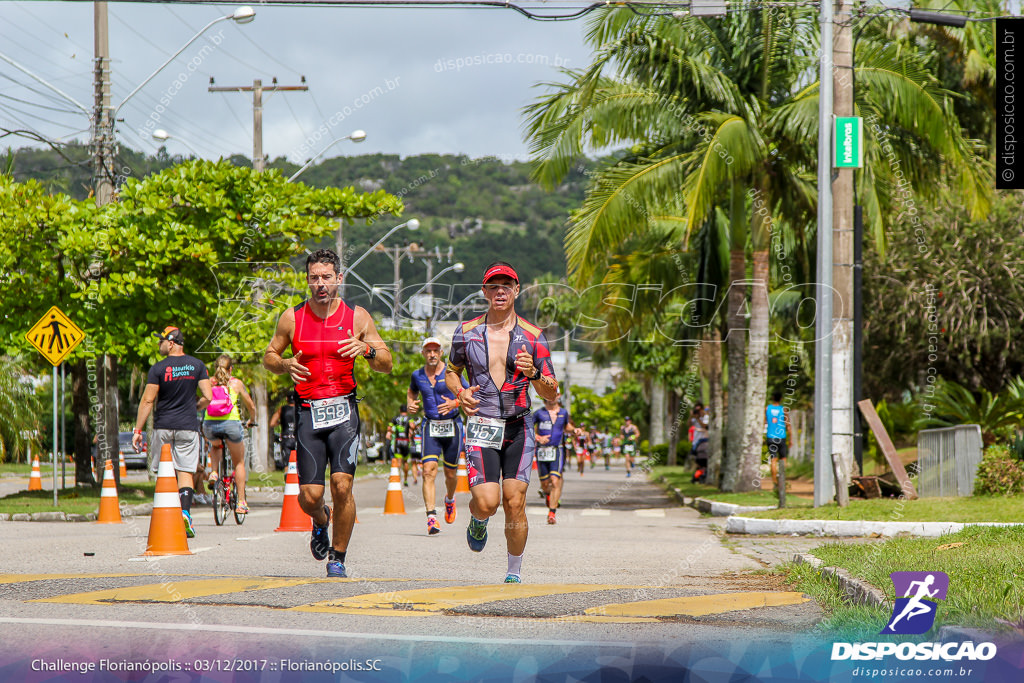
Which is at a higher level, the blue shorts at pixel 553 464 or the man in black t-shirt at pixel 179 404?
the man in black t-shirt at pixel 179 404

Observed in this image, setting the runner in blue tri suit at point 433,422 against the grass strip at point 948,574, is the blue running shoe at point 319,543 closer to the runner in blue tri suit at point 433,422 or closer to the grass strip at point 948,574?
the grass strip at point 948,574

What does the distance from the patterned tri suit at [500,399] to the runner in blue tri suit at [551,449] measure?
8398 millimetres

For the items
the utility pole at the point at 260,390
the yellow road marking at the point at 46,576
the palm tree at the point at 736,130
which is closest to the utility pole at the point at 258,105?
the utility pole at the point at 260,390

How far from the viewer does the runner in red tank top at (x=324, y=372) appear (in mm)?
7801

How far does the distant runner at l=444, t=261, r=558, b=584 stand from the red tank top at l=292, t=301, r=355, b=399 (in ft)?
2.44

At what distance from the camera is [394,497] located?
694 inches

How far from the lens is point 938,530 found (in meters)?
12.5

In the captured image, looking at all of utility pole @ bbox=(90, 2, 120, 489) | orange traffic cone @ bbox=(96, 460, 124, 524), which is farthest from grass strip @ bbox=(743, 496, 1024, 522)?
utility pole @ bbox=(90, 2, 120, 489)

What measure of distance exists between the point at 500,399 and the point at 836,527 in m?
7.13

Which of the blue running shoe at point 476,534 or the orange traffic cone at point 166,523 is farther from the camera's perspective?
the orange traffic cone at point 166,523

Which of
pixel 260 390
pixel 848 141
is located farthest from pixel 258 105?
pixel 848 141

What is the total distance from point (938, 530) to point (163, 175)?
13112 millimetres

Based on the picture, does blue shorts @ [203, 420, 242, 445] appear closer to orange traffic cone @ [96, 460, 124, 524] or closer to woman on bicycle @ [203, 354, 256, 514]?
woman on bicycle @ [203, 354, 256, 514]

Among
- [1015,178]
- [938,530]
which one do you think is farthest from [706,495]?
[1015,178]
